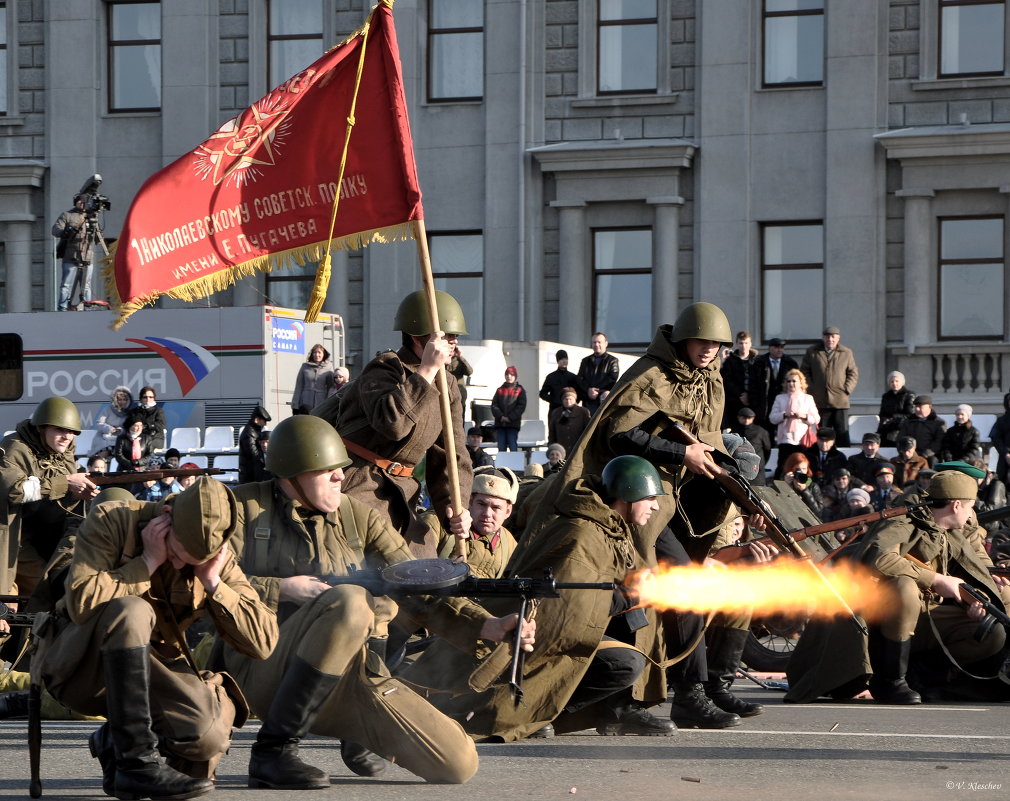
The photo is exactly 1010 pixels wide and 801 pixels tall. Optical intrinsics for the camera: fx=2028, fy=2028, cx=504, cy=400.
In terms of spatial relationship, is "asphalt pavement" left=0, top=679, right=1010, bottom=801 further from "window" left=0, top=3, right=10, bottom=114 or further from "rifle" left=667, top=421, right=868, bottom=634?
"window" left=0, top=3, right=10, bottom=114

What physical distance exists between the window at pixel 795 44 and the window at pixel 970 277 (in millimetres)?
3096

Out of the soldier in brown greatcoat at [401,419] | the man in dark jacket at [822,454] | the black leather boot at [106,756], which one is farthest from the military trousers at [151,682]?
the man in dark jacket at [822,454]

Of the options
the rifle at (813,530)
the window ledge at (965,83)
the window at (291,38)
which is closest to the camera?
the rifle at (813,530)

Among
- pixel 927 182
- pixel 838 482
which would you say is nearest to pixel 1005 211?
pixel 927 182

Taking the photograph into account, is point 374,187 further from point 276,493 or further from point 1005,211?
point 1005,211

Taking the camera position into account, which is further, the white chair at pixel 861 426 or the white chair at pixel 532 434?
the white chair at pixel 861 426

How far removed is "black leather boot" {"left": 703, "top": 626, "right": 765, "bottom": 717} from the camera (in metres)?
10.0

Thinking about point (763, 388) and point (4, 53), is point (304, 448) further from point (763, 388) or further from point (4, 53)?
point (4, 53)

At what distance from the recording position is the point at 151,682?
6664 mm

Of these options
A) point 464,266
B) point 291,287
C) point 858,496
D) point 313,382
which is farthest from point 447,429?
point 291,287

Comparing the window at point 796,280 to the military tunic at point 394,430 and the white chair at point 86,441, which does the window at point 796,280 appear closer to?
the white chair at point 86,441

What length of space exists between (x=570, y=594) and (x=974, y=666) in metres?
3.89

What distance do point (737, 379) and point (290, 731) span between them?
605 inches

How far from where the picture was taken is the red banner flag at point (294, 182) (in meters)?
9.96
